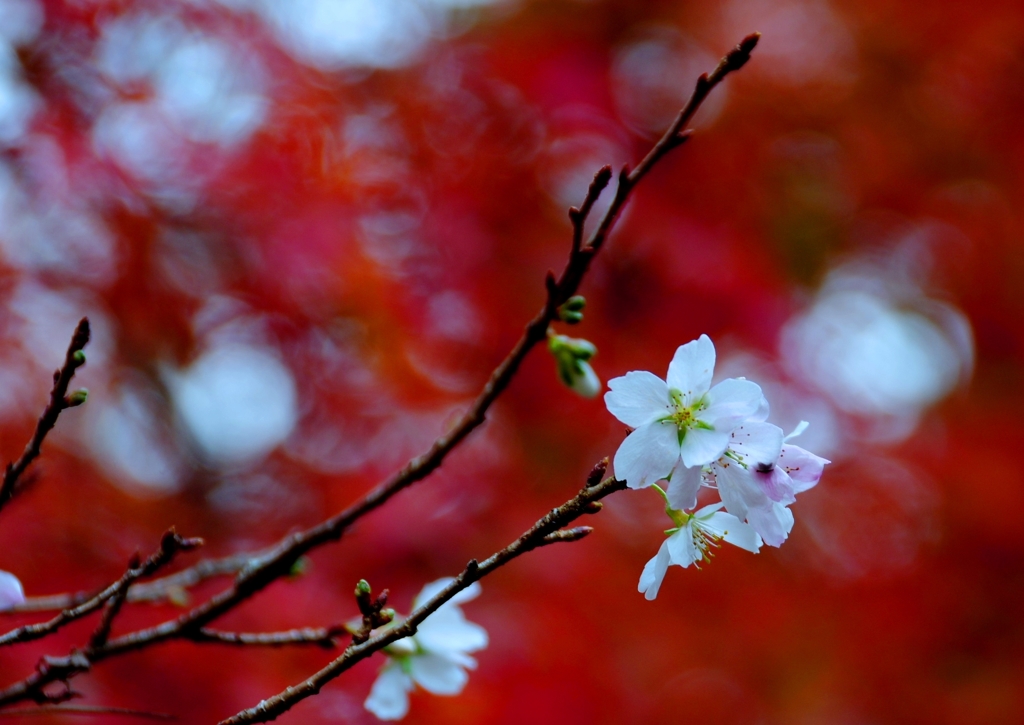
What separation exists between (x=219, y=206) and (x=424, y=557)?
5.02 feet

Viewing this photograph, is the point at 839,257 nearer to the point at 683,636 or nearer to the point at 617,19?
the point at 617,19

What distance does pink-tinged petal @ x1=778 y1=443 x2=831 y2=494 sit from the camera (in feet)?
→ 2.28

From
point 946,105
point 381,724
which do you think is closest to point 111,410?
point 381,724

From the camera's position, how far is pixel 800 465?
0.70 m

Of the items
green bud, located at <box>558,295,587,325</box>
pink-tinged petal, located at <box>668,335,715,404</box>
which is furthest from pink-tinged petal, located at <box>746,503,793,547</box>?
green bud, located at <box>558,295,587,325</box>

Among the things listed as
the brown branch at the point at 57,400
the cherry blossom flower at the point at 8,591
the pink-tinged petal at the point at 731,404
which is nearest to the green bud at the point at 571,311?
the pink-tinged petal at the point at 731,404

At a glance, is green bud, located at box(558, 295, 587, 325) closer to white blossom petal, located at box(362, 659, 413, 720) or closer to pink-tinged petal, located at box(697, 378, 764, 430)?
pink-tinged petal, located at box(697, 378, 764, 430)

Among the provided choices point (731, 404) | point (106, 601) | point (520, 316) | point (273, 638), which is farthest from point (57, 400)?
point (520, 316)

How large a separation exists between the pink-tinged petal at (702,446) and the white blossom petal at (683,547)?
70 millimetres

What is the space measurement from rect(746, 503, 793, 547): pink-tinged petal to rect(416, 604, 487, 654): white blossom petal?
0.37m

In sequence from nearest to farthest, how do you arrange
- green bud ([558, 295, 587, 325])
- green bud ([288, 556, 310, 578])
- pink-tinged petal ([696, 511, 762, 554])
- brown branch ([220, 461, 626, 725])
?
brown branch ([220, 461, 626, 725]) → pink-tinged petal ([696, 511, 762, 554]) → green bud ([558, 295, 587, 325]) → green bud ([288, 556, 310, 578])

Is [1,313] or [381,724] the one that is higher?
[1,313]

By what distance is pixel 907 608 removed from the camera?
3352 mm

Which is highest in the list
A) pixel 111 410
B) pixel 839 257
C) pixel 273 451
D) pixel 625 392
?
pixel 839 257
